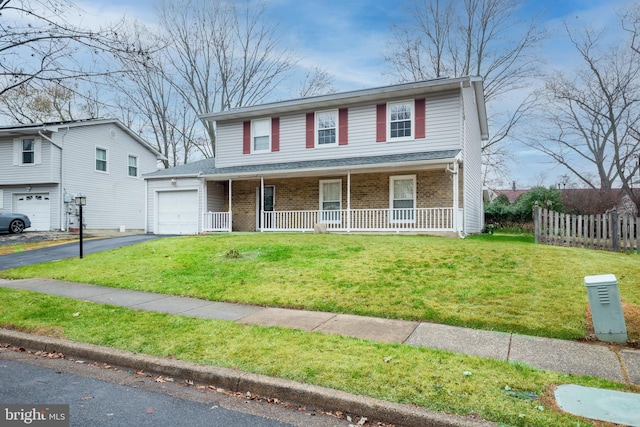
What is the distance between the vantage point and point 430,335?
5105 mm

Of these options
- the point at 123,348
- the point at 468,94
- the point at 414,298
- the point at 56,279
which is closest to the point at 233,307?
the point at 123,348

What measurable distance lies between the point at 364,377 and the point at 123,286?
→ 649cm

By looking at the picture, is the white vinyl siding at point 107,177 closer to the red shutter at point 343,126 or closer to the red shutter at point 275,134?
the red shutter at point 275,134

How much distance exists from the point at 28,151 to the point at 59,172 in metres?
2.22

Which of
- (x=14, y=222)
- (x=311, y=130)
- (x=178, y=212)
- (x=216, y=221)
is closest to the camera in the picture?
(x=311, y=130)

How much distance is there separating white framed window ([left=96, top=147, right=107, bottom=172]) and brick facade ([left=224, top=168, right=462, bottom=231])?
29.8ft

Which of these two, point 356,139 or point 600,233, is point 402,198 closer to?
→ point 356,139

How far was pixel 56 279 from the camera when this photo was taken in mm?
9141

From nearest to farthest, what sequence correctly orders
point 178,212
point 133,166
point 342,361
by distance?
point 342,361 < point 178,212 < point 133,166

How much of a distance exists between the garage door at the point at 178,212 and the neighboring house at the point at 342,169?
52 millimetres

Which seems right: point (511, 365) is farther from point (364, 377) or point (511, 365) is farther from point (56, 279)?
point (56, 279)

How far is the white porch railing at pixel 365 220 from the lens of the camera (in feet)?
49.3

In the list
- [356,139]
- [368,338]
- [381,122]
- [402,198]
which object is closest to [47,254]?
[356,139]

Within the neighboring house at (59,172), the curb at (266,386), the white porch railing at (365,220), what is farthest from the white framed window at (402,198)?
the neighboring house at (59,172)
